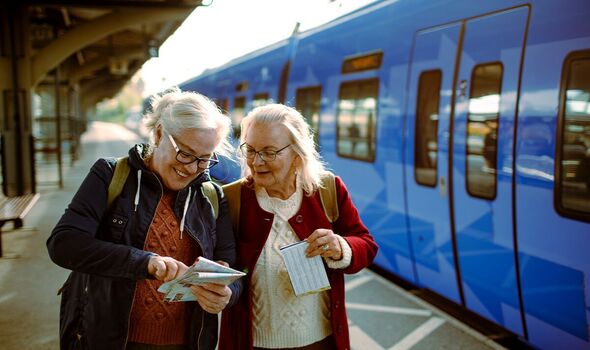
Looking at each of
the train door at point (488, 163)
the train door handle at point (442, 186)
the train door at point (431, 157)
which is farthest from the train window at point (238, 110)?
the train door at point (488, 163)

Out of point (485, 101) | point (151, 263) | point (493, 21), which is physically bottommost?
point (151, 263)

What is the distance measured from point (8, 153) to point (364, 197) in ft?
20.0

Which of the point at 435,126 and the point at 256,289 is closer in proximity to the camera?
the point at 256,289

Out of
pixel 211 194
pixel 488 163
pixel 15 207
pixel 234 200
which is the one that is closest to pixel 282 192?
pixel 234 200

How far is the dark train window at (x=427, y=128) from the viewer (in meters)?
4.70

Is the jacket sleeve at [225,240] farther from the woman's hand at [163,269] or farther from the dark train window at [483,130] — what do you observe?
the dark train window at [483,130]

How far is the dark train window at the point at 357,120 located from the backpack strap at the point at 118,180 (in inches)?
160

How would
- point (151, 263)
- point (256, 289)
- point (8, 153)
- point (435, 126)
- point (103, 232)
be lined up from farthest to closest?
point (8, 153), point (435, 126), point (256, 289), point (103, 232), point (151, 263)

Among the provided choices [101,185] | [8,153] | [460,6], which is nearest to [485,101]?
Result: [460,6]

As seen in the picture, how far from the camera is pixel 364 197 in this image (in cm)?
587

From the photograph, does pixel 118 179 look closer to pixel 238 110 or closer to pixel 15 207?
pixel 15 207

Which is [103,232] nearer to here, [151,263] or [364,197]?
[151,263]

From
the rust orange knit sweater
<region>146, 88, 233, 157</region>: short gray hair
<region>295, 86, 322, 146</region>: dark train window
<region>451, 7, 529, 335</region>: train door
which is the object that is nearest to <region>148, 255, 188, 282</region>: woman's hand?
the rust orange knit sweater

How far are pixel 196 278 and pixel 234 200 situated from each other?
1.77ft
